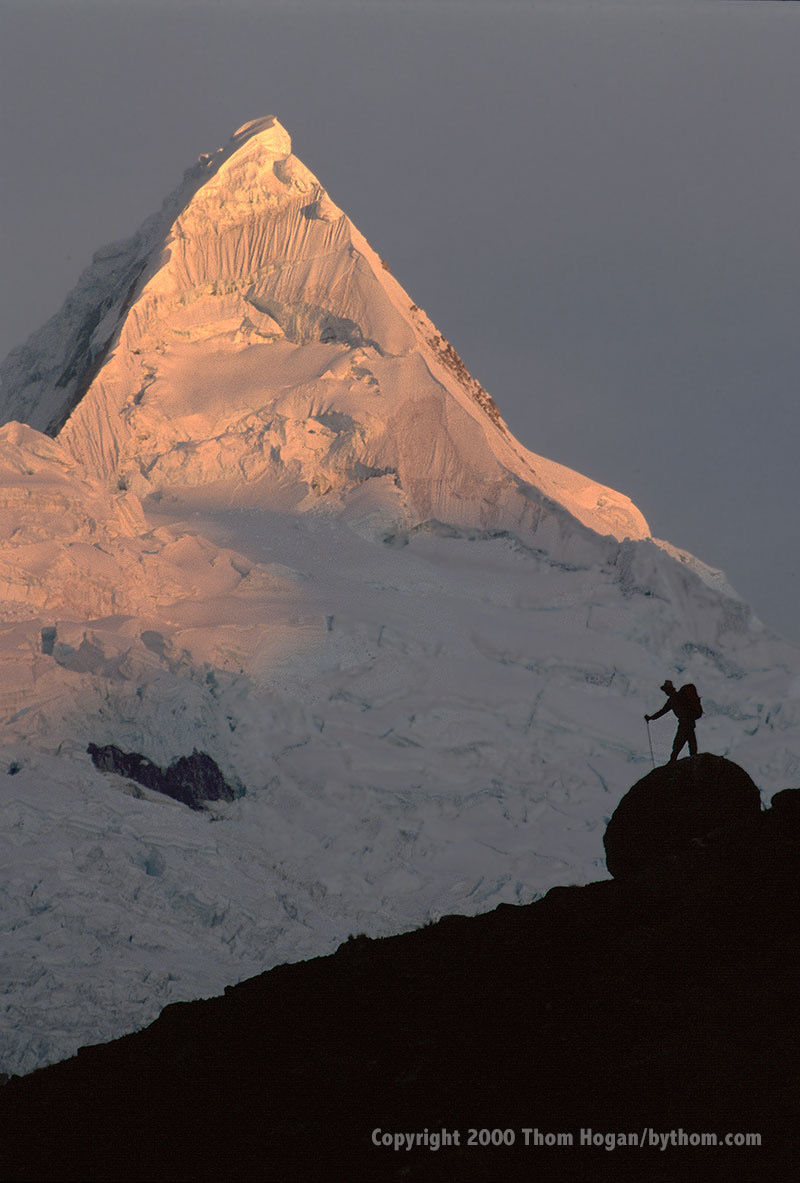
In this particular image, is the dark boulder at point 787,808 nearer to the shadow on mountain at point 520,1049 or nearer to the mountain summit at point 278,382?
the shadow on mountain at point 520,1049

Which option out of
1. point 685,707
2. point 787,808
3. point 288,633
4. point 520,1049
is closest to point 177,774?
point 288,633

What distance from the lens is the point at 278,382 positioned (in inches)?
2576

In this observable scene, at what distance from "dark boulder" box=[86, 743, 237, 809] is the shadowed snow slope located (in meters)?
0.46

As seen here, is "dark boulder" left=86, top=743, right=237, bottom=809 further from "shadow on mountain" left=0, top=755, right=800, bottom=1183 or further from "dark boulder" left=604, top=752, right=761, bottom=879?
"dark boulder" left=604, top=752, right=761, bottom=879

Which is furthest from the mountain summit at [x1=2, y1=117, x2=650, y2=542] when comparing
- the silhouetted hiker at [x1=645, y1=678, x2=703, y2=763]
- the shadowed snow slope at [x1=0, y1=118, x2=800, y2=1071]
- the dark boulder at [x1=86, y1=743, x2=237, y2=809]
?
the silhouetted hiker at [x1=645, y1=678, x2=703, y2=763]

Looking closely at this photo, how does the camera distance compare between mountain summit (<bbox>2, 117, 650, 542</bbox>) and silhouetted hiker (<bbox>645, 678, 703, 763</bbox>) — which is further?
mountain summit (<bbox>2, 117, 650, 542</bbox>)

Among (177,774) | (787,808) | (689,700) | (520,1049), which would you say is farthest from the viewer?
(177,774)

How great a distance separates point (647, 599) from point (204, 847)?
2266cm

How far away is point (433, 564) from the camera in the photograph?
5953cm

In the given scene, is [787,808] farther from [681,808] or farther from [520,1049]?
[520,1049]

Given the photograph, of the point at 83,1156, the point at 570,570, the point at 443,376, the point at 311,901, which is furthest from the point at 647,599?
the point at 83,1156

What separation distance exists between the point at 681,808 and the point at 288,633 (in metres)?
32.6

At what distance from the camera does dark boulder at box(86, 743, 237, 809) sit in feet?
148

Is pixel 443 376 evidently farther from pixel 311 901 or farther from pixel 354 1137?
pixel 354 1137
